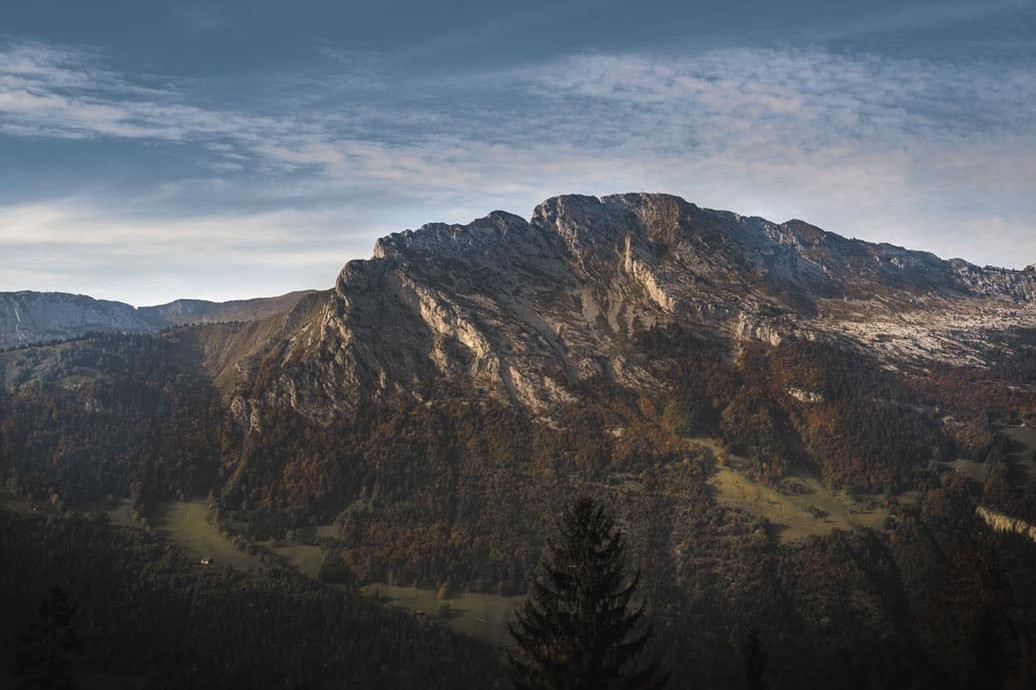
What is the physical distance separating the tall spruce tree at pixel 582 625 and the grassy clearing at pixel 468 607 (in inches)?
4627

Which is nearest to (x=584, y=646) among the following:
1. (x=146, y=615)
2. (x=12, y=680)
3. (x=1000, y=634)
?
(x=1000, y=634)

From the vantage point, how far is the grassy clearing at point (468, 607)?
15300 cm

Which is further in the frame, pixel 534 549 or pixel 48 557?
pixel 534 549

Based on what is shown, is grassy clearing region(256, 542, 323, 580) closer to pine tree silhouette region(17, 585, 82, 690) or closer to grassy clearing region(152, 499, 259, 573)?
grassy clearing region(152, 499, 259, 573)

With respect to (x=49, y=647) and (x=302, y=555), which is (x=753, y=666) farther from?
(x=302, y=555)

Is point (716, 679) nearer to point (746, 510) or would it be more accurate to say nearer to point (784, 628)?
point (784, 628)

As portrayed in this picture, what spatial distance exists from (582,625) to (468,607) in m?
135

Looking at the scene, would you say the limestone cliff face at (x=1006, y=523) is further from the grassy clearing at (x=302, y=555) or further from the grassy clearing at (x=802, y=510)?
the grassy clearing at (x=302, y=555)

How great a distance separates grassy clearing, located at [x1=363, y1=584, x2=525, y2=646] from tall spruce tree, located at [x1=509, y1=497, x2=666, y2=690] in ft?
386

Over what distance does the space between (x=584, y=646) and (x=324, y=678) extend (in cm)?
11586

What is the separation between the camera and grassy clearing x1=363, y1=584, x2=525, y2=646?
153000 mm

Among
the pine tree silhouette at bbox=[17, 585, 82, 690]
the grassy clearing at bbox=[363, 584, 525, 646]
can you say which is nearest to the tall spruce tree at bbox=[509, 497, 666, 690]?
the pine tree silhouette at bbox=[17, 585, 82, 690]

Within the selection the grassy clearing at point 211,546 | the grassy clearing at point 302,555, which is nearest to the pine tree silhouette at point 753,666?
the grassy clearing at point 302,555

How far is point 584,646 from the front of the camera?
3744cm
